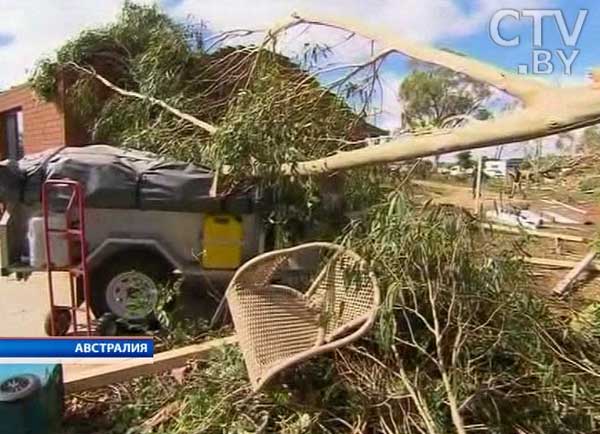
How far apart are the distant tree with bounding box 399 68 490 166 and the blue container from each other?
6.47ft

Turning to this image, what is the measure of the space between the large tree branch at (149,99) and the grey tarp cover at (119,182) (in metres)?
0.28

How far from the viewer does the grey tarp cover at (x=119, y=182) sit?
338cm

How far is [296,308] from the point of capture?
263 cm

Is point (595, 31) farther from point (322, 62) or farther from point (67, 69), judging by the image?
point (67, 69)

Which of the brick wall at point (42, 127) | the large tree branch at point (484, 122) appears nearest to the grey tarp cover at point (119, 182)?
the brick wall at point (42, 127)

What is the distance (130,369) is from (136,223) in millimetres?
1019

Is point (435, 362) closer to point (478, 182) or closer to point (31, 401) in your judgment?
point (478, 182)

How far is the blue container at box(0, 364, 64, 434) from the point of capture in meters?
2.35

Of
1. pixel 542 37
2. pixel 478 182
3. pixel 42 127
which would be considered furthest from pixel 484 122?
pixel 42 127

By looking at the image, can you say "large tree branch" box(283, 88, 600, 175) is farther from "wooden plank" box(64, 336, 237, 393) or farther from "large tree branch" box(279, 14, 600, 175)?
"wooden plank" box(64, 336, 237, 393)

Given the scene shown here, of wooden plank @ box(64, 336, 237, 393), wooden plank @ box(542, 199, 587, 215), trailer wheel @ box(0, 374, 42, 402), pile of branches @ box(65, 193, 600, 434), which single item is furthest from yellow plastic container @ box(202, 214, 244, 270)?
wooden plank @ box(542, 199, 587, 215)

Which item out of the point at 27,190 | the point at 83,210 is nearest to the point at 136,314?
the point at 83,210

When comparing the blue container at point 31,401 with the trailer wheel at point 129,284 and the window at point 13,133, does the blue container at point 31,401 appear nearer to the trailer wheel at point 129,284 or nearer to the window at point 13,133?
the trailer wheel at point 129,284

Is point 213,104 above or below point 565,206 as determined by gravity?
above
